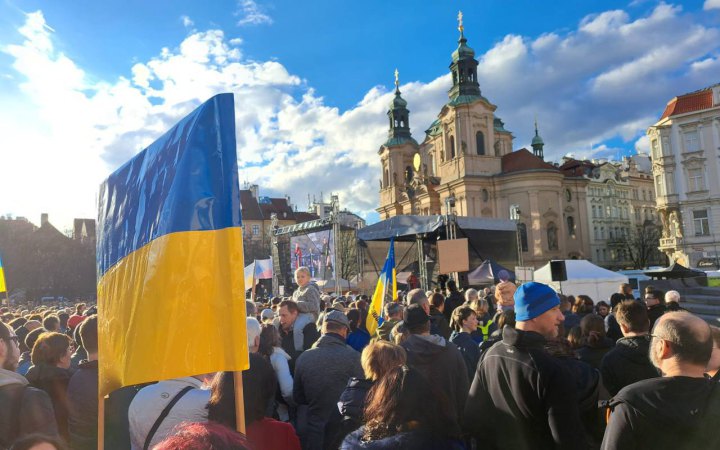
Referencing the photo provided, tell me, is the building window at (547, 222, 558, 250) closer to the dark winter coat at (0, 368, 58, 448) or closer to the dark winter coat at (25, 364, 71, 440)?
the dark winter coat at (25, 364, 71, 440)

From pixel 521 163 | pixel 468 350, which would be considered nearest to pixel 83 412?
pixel 468 350

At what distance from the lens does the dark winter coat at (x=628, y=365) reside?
12.3 feet

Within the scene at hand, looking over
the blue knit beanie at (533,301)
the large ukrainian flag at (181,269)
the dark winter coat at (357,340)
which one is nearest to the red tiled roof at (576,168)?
the dark winter coat at (357,340)

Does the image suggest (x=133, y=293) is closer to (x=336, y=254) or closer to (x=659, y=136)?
(x=336, y=254)

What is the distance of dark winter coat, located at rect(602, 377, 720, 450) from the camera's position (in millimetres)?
2176

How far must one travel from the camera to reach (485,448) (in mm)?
3023

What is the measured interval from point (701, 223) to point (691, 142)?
24.6ft

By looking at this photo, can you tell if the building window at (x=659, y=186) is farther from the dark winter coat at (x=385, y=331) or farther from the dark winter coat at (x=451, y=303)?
the dark winter coat at (x=385, y=331)

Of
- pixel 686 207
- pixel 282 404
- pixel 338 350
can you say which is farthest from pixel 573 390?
pixel 686 207

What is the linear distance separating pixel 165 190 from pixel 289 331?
3.52 m

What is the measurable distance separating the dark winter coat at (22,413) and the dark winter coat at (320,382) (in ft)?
5.99

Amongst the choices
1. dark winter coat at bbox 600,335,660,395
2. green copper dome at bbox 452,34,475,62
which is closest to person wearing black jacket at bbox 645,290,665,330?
dark winter coat at bbox 600,335,660,395

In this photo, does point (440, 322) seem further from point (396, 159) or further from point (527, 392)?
point (396, 159)

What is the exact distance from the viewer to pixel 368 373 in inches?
124
